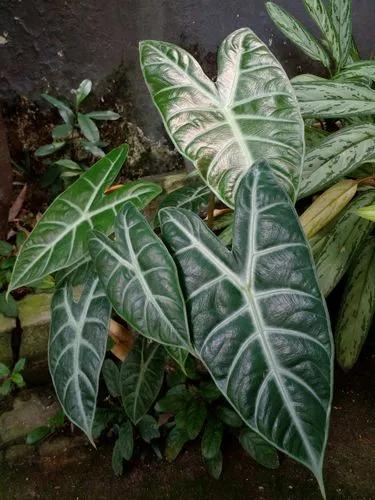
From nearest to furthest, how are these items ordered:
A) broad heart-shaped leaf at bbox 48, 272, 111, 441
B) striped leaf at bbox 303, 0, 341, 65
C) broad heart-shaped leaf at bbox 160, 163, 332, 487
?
broad heart-shaped leaf at bbox 160, 163, 332, 487 < broad heart-shaped leaf at bbox 48, 272, 111, 441 < striped leaf at bbox 303, 0, 341, 65

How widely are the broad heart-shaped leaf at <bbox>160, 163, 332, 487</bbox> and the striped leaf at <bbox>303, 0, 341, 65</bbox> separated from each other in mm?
983

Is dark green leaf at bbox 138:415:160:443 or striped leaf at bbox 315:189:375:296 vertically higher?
striped leaf at bbox 315:189:375:296

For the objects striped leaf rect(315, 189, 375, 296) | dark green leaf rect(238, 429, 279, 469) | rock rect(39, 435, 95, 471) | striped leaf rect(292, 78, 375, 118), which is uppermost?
striped leaf rect(292, 78, 375, 118)

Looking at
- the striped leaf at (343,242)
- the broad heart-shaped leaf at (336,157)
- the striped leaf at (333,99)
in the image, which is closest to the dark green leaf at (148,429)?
the striped leaf at (343,242)

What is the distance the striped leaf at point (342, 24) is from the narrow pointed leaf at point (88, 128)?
0.92 m

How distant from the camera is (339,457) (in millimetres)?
1459

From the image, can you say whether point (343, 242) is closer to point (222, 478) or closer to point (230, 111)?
point (230, 111)

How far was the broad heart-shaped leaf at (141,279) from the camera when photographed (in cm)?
87

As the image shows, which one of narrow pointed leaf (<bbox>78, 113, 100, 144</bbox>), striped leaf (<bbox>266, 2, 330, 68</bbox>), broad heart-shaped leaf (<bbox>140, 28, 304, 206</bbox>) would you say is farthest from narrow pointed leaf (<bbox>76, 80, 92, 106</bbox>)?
broad heart-shaped leaf (<bbox>140, 28, 304, 206</bbox>)

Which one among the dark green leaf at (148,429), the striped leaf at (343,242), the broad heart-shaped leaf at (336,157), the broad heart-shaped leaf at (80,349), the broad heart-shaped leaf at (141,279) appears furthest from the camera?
the dark green leaf at (148,429)

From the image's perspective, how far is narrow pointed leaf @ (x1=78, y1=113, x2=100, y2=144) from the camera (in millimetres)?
1837

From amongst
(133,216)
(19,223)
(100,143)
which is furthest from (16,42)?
(133,216)

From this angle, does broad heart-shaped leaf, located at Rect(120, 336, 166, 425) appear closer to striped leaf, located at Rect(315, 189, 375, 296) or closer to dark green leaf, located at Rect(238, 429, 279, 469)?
dark green leaf, located at Rect(238, 429, 279, 469)

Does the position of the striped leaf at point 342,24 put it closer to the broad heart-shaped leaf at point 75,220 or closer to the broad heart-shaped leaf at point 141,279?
the broad heart-shaped leaf at point 75,220
